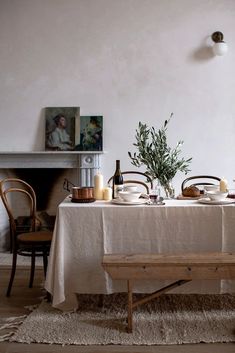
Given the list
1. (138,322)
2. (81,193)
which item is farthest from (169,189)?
(138,322)

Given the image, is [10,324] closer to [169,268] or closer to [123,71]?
[169,268]

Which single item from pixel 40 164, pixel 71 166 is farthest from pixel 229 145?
pixel 40 164

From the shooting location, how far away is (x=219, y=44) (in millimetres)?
4281

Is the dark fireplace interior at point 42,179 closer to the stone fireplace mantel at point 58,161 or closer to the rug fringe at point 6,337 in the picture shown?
the stone fireplace mantel at point 58,161

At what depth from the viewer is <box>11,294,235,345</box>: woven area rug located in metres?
2.26

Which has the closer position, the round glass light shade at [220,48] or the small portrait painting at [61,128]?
the round glass light shade at [220,48]

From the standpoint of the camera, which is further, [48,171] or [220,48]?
[48,171]

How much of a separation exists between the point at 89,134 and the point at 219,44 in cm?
171

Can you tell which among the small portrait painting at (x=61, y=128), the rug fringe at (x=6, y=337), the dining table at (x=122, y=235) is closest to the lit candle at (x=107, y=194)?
the dining table at (x=122, y=235)

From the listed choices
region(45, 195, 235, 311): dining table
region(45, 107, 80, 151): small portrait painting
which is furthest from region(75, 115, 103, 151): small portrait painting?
region(45, 195, 235, 311): dining table

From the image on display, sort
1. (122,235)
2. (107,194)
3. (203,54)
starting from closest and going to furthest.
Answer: (122,235) → (107,194) → (203,54)

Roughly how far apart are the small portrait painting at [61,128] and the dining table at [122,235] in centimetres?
193

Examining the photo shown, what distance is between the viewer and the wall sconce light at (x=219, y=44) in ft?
14.0

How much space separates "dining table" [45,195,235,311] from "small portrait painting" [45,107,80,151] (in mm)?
1926
